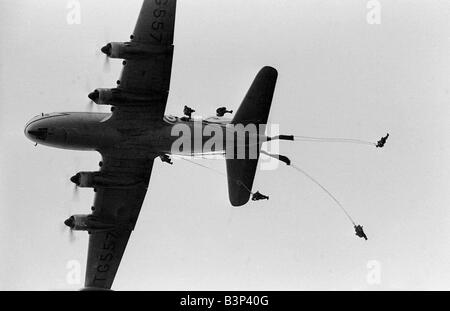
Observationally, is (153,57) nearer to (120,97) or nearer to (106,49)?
(106,49)

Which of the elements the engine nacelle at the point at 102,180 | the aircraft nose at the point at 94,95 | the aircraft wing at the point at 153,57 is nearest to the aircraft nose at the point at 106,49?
the aircraft wing at the point at 153,57

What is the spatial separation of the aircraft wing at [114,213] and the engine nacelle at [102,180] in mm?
54

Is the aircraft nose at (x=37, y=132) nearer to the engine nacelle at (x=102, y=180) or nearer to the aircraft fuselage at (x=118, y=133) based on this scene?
the aircraft fuselage at (x=118, y=133)

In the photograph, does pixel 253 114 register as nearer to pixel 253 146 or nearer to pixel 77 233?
pixel 253 146

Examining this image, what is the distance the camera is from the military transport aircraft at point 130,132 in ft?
116

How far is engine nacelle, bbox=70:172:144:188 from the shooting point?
36.9m

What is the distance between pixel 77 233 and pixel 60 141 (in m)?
5.75

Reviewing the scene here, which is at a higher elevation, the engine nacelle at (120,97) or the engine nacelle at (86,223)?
the engine nacelle at (120,97)

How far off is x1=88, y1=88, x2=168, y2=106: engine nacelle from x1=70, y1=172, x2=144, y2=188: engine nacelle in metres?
4.09

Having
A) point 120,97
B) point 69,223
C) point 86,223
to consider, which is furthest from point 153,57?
point 69,223

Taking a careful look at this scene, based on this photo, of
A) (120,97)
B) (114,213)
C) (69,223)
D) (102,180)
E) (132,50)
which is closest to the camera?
(132,50)

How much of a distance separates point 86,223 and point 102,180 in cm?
271

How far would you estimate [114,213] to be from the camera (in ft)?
129
